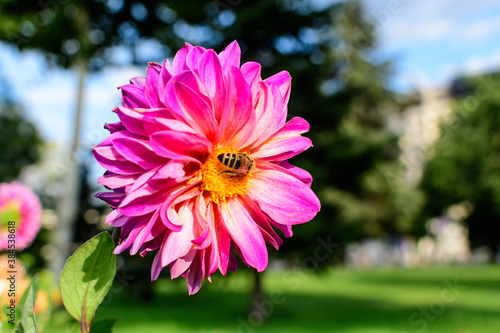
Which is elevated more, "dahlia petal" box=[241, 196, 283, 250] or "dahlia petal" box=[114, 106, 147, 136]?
"dahlia petal" box=[114, 106, 147, 136]

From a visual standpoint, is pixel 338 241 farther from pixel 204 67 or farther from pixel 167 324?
pixel 204 67

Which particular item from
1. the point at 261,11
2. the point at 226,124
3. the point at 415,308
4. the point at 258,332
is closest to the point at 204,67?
the point at 226,124

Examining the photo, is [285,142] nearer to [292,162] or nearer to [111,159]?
[111,159]

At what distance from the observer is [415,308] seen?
13180mm

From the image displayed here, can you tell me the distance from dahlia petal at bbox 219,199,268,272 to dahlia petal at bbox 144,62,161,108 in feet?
0.65

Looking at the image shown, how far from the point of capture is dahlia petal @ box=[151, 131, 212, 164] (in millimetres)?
700

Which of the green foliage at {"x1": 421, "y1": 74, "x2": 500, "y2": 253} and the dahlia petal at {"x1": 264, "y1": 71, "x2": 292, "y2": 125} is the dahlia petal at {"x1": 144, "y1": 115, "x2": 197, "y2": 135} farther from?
the green foliage at {"x1": 421, "y1": 74, "x2": 500, "y2": 253}

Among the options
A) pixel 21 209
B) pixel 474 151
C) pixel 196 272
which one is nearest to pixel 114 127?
pixel 196 272

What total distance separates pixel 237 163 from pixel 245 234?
0.12 m

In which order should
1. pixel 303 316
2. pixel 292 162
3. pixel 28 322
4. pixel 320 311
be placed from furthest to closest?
1. pixel 320 311
2. pixel 303 316
3. pixel 292 162
4. pixel 28 322

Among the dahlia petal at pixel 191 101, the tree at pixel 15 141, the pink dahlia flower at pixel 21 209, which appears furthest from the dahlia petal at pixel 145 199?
the tree at pixel 15 141

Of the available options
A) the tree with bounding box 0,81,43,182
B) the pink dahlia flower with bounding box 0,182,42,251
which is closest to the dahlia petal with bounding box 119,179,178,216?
the pink dahlia flower with bounding box 0,182,42,251

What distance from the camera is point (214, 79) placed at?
78 cm

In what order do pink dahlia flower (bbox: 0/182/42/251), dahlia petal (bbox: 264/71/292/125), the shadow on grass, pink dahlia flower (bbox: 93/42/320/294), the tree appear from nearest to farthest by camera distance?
pink dahlia flower (bbox: 93/42/320/294), dahlia petal (bbox: 264/71/292/125), pink dahlia flower (bbox: 0/182/42/251), the shadow on grass, the tree
